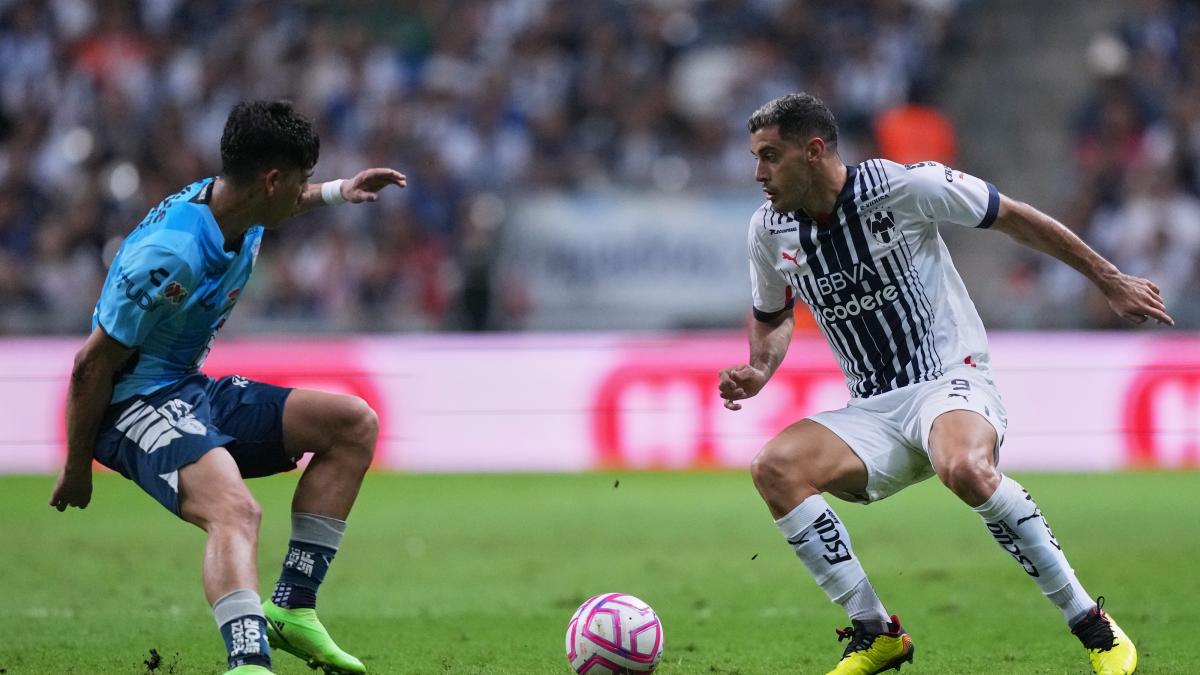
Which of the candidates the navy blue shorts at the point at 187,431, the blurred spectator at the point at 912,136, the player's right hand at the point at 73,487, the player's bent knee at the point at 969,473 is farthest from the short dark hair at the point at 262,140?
the blurred spectator at the point at 912,136

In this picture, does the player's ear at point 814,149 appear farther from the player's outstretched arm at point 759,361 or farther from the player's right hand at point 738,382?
the player's right hand at point 738,382

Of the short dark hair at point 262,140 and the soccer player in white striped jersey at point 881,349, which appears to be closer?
the short dark hair at point 262,140

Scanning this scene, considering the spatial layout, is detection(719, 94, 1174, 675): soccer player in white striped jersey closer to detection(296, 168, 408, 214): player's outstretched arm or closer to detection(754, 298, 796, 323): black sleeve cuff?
detection(754, 298, 796, 323): black sleeve cuff

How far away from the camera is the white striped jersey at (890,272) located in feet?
Result: 19.9

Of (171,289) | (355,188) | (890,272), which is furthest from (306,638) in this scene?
(890,272)

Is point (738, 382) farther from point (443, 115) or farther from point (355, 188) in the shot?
point (443, 115)

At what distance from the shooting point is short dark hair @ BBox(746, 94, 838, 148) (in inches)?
234

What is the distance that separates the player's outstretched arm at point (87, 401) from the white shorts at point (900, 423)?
2670 millimetres

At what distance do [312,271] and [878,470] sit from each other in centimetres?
1108

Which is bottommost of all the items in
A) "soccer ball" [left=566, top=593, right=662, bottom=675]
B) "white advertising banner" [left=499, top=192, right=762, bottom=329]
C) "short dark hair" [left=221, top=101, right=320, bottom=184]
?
"soccer ball" [left=566, top=593, right=662, bottom=675]

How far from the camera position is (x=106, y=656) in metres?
6.35

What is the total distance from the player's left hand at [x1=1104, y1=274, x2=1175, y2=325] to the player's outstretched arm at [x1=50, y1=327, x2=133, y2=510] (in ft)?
11.6

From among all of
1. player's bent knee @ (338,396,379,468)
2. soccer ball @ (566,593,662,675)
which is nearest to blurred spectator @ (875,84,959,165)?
player's bent knee @ (338,396,379,468)

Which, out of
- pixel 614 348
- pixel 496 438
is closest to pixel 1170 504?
pixel 614 348
